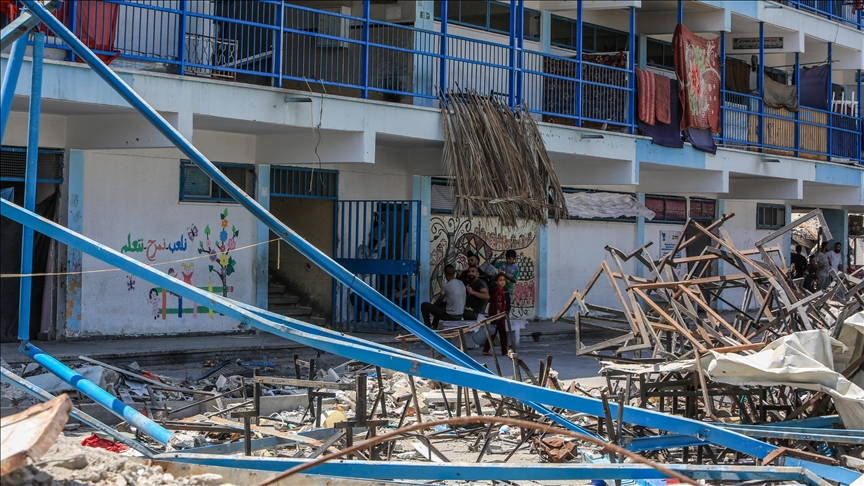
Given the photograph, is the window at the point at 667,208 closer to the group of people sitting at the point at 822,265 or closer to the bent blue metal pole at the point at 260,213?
the group of people sitting at the point at 822,265

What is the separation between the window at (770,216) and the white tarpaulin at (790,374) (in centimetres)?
2001

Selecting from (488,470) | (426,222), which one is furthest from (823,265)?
(488,470)

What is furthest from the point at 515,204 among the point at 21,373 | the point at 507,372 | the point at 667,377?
the point at 21,373

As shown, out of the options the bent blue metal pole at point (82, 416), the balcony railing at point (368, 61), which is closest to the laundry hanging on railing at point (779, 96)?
the balcony railing at point (368, 61)

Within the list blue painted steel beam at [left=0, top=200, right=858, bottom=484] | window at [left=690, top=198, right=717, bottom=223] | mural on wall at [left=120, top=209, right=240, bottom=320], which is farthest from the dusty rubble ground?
window at [left=690, top=198, right=717, bottom=223]

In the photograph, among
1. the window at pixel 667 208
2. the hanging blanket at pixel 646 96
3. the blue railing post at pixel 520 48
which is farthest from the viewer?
the window at pixel 667 208

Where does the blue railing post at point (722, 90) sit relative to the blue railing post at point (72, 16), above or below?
above

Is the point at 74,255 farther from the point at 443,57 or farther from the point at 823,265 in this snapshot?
the point at 823,265

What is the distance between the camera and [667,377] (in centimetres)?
866

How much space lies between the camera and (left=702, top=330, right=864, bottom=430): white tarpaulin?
690cm

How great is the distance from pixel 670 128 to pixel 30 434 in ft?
53.0

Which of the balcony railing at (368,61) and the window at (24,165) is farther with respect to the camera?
the window at (24,165)

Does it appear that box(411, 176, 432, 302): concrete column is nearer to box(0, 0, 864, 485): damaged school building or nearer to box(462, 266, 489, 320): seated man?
box(0, 0, 864, 485): damaged school building

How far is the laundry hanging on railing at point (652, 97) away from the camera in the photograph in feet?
58.4
